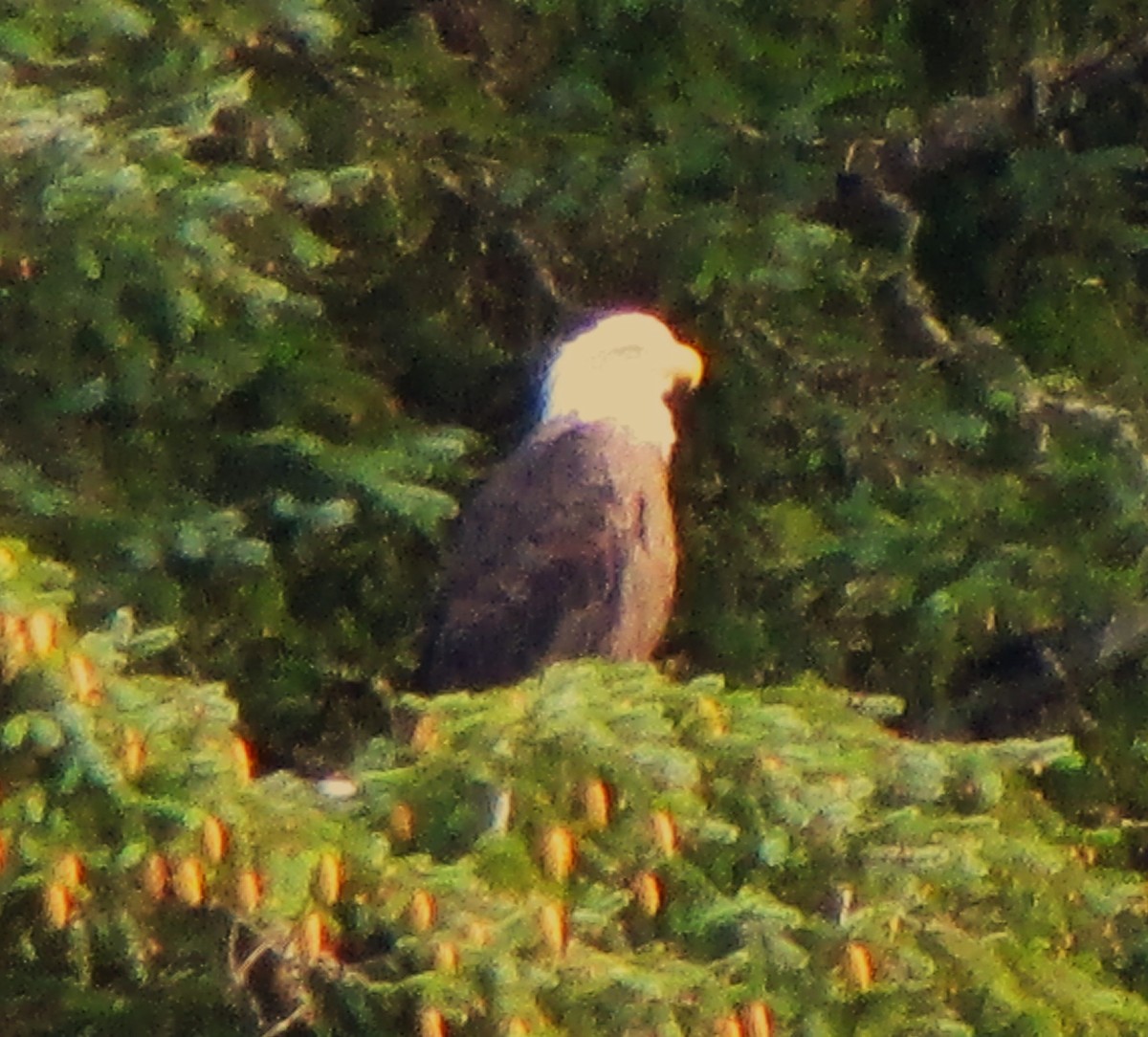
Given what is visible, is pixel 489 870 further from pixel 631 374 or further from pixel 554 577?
pixel 631 374

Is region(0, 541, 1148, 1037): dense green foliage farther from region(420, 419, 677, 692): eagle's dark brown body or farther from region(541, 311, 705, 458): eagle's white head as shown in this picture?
region(541, 311, 705, 458): eagle's white head

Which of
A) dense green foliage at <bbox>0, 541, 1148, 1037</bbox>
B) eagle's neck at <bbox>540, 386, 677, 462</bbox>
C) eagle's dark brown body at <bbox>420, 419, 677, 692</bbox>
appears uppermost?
eagle's neck at <bbox>540, 386, 677, 462</bbox>

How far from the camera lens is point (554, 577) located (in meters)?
3.60

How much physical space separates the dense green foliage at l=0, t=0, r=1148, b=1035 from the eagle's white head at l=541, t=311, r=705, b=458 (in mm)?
97

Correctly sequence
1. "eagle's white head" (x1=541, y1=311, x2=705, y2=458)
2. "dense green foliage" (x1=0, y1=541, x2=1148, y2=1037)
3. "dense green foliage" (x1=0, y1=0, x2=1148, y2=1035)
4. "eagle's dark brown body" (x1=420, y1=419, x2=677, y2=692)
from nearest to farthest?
1. "dense green foliage" (x1=0, y1=541, x2=1148, y2=1037)
2. "dense green foliage" (x1=0, y1=0, x2=1148, y2=1035)
3. "eagle's dark brown body" (x1=420, y1=419, x2=677, y2=692)
4. "eagle's white head" (x1=541, y1=311, x2=705, y2=458)

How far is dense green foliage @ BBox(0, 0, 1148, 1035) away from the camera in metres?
2.22

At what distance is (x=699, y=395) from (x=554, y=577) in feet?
1.86

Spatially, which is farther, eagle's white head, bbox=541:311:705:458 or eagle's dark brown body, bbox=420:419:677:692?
eagle's white head, bbox=541:311:705:458

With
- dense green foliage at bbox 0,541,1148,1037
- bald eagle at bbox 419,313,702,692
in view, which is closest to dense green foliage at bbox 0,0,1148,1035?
dense green foliage at bbox 0,541,1148,1037

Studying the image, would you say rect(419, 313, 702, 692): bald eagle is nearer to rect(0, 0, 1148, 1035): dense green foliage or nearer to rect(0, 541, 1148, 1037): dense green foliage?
rect(0, 0, 1148, 1035): dense green foliage

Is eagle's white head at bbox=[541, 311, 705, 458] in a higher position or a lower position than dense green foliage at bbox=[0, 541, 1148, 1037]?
higher

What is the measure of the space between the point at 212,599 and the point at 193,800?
1.48 metres

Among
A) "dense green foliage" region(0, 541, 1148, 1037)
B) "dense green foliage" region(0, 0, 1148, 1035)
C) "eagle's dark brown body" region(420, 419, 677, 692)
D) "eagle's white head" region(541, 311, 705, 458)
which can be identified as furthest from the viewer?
"eagle's white head" region(541, 311, 705, 458)

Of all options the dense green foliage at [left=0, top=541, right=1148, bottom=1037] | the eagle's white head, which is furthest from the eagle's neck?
the dense green foliage at [left=0, top=541, right=1148, bottom=1037]
